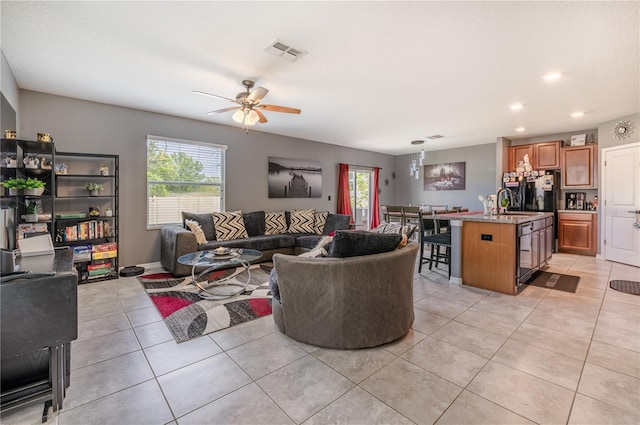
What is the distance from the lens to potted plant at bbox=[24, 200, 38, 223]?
3215 mm

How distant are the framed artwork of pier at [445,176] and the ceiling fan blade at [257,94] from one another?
619cm

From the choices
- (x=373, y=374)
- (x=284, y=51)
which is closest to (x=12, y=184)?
(x=284, y=51)

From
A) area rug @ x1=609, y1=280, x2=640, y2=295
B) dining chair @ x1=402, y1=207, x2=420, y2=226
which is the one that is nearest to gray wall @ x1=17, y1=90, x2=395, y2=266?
dining chair @ x1=402, y1=207, x2=420, y2=226

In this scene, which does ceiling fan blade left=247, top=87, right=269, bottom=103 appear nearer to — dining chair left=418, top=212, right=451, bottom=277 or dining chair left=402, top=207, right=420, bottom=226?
dining chair left=418, top=212, right=451, bottom=277

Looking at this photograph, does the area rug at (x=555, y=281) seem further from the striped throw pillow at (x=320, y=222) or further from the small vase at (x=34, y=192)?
the small vase at (x=34, y=192)

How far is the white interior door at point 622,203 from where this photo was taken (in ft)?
15.5

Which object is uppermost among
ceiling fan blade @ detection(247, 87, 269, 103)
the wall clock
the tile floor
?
the wall clock

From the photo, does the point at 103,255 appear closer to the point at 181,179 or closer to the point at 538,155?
the point at 181,179

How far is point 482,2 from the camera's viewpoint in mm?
2020

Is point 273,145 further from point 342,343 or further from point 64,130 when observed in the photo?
point 342,343

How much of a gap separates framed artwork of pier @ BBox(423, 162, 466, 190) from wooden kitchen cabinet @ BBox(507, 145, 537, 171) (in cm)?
110

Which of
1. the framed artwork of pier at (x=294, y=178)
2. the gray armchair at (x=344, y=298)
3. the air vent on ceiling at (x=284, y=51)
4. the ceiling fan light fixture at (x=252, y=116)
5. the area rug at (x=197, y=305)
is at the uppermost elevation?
the air vent on ceiling at (x=284, y=51)

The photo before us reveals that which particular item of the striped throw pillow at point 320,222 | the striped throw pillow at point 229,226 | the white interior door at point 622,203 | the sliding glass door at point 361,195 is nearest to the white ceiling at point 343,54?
the white interior door at point 622,203

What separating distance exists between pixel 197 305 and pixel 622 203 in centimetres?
683
